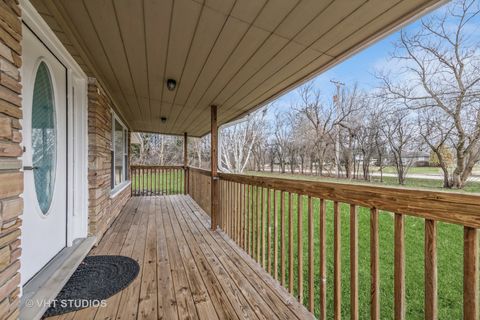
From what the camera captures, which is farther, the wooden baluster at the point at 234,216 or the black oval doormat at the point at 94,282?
the wooden baluster at the point at 234,216

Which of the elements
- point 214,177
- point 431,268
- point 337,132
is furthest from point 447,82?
point 337,132

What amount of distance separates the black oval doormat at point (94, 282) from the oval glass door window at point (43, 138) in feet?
2.27

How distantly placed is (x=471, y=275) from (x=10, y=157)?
2145 millimetres

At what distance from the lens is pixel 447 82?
10.0ft

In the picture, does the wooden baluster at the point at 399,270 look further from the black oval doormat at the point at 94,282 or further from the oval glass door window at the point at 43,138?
the oval glass door window at the point at 43,138

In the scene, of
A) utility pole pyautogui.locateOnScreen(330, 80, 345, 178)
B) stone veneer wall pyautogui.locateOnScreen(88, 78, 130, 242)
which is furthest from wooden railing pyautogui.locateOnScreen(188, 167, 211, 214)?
utility pole pyautogui.locateOnScreen(330, 80, 345, 178)

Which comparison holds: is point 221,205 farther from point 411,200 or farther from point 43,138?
point 411,200

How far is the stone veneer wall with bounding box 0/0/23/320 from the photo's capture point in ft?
3.78

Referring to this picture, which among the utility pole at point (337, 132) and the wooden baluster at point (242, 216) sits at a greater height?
the utility pole at point (337, 132)

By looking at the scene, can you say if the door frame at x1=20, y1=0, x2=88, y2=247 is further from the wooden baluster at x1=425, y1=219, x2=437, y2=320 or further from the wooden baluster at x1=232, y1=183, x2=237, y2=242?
the wooden baluster at x1=425, y1=219, x2=437, y2=320

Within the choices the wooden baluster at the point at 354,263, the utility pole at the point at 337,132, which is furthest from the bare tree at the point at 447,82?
the utility pole at the point at 337,132

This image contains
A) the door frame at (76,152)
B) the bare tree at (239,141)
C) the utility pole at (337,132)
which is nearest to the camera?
the door frame at (76,152)

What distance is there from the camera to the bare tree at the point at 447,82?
2324 millimetres

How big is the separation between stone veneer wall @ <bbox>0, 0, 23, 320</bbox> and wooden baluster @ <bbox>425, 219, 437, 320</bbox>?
1.94m
